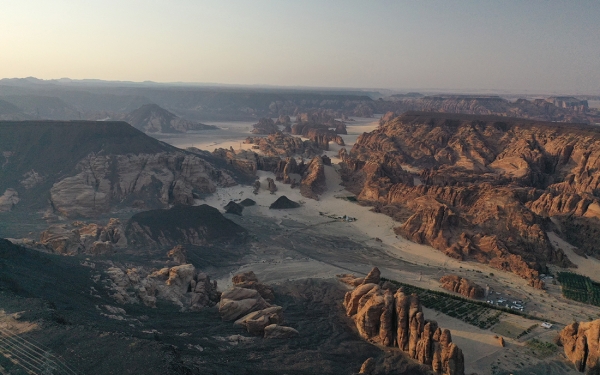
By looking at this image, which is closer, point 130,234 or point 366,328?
point 366,328

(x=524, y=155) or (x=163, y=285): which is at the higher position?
(x=524, y=155)

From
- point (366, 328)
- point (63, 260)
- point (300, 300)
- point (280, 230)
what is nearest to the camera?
point (366, 328)

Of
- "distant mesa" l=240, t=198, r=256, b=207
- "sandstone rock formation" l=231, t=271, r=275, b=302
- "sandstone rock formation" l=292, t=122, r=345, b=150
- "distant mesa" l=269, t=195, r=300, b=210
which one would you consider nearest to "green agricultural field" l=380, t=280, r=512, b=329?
"sandstone rock formation" l=231, t=271, r=275, b=302

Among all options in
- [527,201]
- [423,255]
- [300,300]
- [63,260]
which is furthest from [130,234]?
[527,201]

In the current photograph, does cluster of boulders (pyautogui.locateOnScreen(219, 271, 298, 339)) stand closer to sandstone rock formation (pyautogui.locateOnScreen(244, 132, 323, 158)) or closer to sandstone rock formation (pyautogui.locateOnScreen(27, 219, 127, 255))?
sandstone rock formation (pyautogui.locateOnScreen(27, 219, 127, 255))

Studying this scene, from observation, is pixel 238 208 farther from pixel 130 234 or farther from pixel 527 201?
pixel 527 201

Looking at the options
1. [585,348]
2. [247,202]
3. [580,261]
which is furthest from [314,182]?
[585,348]

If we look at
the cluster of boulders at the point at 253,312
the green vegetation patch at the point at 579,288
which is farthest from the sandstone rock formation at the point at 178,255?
the green vegetation patch at the point at 579,288

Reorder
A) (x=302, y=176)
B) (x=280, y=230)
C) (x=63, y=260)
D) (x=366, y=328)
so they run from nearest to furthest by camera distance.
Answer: (x=366, y=328) → (x=63, y=260) → (x=280, y=230) → (x=302, y=176)
